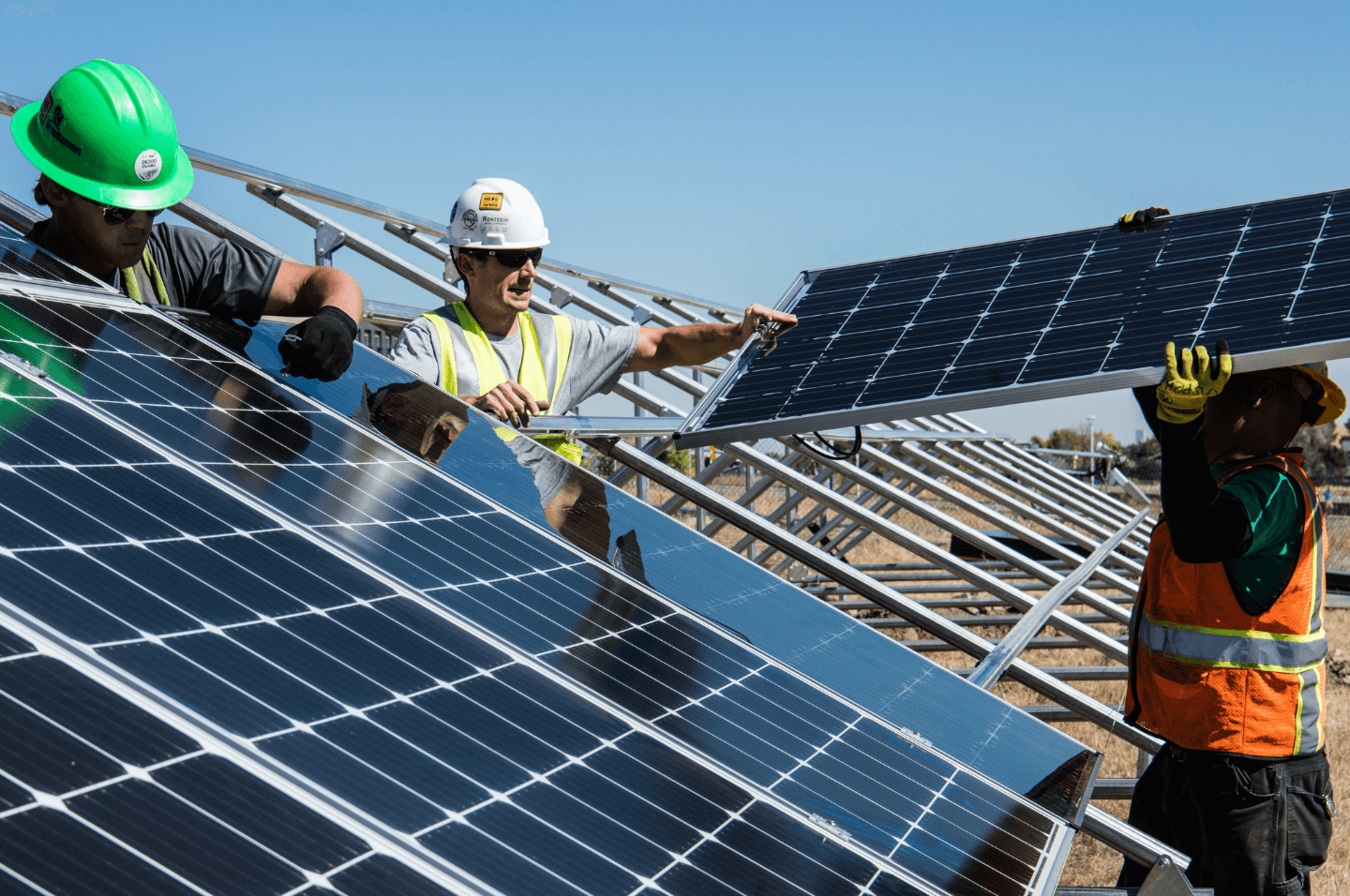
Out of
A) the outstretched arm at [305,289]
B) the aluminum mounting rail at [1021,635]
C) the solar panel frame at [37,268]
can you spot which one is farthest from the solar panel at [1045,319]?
the solar panel frame at [37,268]

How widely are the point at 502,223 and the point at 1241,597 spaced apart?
9.43 ft

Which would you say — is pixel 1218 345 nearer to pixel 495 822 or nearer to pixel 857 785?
pixel 857 785

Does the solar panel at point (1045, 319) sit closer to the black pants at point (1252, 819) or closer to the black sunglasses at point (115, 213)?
the black pants at point (1252, 819)

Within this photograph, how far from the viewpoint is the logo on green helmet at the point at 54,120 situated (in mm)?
3361

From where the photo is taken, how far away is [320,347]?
3434mm

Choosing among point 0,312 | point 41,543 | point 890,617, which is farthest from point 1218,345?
point 890,617

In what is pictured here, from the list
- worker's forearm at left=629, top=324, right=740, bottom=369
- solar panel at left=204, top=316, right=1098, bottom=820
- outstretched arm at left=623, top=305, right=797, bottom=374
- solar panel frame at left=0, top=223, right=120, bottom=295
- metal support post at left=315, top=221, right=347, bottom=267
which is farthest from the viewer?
metal support post at left=315, top=221, right=347, bottom=267

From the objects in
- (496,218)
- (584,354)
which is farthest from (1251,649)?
(496,218)

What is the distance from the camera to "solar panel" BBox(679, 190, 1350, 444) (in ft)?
11.1

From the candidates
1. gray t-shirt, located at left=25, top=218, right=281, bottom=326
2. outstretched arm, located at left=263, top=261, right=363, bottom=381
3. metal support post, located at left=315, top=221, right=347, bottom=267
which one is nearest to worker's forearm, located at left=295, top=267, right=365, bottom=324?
outstretched arm, located at left=263, top=261, right=363, bottom=381

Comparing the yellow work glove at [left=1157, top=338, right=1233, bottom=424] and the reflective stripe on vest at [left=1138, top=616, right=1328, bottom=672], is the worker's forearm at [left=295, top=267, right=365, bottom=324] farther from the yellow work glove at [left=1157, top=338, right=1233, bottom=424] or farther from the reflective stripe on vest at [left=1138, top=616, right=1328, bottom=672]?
the reflective stripe on vest at [left=1138, top=616, right=1328, bottom=672]

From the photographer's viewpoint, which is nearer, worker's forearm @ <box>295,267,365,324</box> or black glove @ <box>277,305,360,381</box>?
black glove @ <box>277,305,360,381</box>

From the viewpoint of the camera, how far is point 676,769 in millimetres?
2092

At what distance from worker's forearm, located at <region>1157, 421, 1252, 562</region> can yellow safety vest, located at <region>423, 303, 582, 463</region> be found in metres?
2.12
